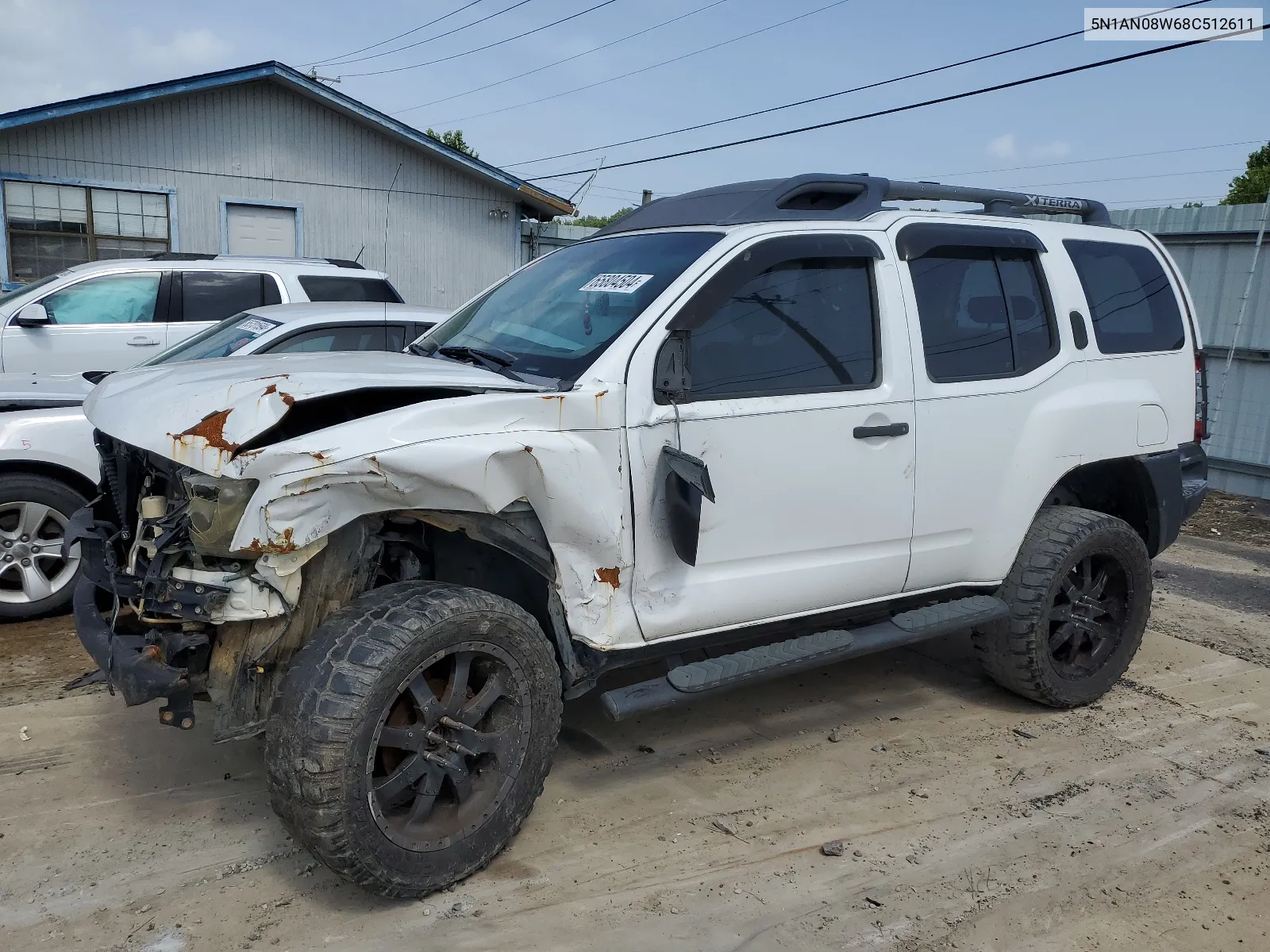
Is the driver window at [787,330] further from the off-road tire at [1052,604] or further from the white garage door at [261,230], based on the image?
the white garage door at [261,230]

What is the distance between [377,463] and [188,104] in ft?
44.7

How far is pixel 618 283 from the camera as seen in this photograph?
12.2 feet

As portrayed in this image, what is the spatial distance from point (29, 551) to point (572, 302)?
11.5 ft

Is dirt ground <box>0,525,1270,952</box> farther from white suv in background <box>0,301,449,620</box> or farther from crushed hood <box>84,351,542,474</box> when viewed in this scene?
crushed hood <box>84,351,542,474</box>

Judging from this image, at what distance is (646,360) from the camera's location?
10.9 ft

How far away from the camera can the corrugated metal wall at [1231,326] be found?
395 inches

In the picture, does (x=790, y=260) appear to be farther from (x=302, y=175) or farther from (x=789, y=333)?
(x=302, y=175)

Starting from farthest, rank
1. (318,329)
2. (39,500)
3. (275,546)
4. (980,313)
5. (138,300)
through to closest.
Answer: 1. (138,300)
2. (318,329)
3. (39,500)
4. (980,313)
5. (275,546)

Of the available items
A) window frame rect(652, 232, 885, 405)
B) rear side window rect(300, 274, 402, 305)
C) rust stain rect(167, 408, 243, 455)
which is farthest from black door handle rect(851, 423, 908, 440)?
rear side window rect(300, 274, 402, 305)

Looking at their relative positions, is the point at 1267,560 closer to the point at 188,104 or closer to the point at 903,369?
the point at 903,369

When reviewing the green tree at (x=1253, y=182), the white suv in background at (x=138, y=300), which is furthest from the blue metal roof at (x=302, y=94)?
the green tree at (x=1253, y=182)

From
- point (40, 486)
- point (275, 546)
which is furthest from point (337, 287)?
point (275, 546)

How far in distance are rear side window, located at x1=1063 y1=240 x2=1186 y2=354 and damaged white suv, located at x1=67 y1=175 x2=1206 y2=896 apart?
3 centimetres

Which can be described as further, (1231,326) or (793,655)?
(1231,326)
